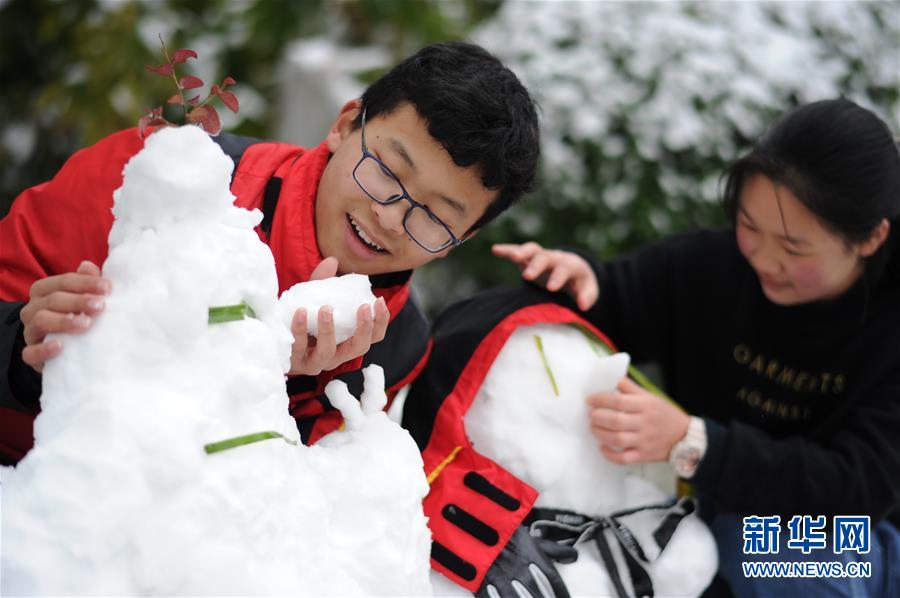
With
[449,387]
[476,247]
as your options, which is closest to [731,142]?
[476,247]

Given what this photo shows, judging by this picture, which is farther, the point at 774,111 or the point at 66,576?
the point at 774,111

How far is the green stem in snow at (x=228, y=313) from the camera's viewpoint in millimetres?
1001

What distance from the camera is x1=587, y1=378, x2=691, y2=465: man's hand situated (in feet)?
4.92

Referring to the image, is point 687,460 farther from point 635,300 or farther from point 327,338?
point 327,338

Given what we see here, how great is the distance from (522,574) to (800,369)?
2.85 feet

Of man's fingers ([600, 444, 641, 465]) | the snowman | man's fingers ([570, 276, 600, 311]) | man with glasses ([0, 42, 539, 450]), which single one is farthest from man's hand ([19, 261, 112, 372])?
man's fingers ([570, 276, 600, 311])

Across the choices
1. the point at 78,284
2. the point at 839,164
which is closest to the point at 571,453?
the point at 839,164

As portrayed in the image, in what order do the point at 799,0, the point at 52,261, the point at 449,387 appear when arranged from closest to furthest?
1. the point at 52,261
2. the point at 449,387
3. the point at 799,0

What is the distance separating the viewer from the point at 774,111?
2752mm

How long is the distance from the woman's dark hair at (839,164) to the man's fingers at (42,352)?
1.32 m

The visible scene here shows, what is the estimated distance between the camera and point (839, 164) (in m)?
1.63

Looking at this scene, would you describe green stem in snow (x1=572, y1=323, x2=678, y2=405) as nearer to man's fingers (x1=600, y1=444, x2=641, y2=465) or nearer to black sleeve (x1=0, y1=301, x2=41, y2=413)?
man's fingers (x1=600, y1=444, x2=641, y2=465)

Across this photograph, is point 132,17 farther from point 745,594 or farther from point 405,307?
point 745,594

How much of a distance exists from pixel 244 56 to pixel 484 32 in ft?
3.71
